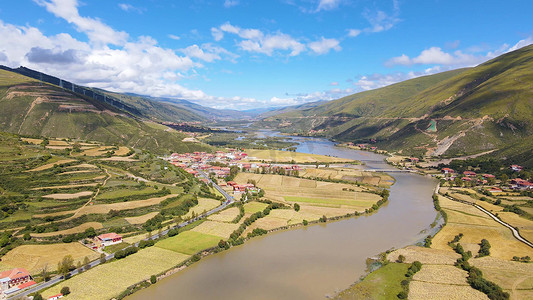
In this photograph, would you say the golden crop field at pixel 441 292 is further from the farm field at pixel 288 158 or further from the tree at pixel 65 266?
the farm field at pixel 288 158

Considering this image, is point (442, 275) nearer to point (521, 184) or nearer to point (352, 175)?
point (352, 175)

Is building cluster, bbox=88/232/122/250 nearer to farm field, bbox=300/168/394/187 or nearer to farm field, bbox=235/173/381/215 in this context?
farm field, bbox=235/173/381/215

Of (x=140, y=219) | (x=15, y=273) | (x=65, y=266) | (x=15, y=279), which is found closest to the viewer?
(x=15, y=279)

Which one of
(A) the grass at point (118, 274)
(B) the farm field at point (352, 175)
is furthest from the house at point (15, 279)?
(B) the farm field at point (352, 175)

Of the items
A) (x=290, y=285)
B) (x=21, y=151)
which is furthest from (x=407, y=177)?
(x=21, y=151)

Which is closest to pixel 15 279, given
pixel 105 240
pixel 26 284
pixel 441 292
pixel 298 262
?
pixel 26 284

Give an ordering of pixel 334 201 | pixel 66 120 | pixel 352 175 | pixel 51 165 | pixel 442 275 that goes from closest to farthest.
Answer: pixel 442 275 → pixel 51 165 → pixel 334 201 → pixel 352 175 → pixel 66 120

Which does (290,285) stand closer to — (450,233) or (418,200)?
(450,233)

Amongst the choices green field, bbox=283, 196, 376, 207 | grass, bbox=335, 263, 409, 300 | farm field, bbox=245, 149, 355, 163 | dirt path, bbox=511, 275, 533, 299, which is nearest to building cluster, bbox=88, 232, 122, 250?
grass, bbox=335, 263, 409, 300
